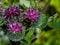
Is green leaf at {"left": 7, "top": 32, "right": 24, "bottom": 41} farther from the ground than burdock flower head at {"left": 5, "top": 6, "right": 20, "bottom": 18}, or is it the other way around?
burdock flower head at {"left": 5, "top": 6, "right": 20, "bottom": 18}

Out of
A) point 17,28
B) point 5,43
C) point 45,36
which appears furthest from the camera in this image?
point 45,36

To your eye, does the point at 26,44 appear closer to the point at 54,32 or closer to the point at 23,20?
the point at 23,20

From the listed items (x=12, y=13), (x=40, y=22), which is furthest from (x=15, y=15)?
(x=40, y=22)

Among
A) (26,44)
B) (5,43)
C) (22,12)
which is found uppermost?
(5,43)

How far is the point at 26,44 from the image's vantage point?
1121mm

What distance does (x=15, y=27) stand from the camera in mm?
1032

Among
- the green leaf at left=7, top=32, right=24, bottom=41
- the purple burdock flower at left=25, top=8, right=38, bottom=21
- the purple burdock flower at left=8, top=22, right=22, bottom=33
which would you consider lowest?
the green leaf at left=7, top=32, right=24, bottom=41

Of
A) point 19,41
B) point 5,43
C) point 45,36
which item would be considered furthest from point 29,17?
point 45,36

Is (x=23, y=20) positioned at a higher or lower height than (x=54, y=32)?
lower

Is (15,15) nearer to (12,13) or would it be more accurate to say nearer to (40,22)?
(12,13)

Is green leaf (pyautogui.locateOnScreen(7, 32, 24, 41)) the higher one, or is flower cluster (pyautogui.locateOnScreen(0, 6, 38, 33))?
flower cluster (pyautogui.locateOnScreen(0, 6, 38, 33))

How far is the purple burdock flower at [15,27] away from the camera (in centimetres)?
102

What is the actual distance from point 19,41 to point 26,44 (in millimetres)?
41

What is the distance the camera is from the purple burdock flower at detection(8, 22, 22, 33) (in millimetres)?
1023
